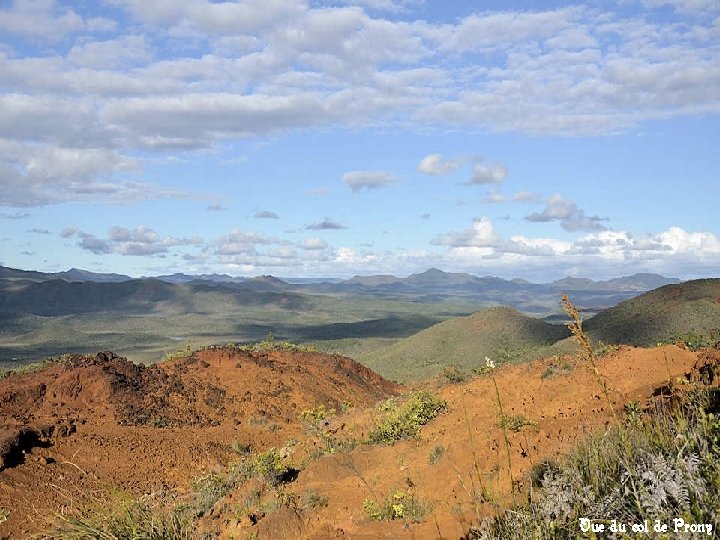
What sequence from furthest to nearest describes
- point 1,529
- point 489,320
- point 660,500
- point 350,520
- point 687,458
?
point 489,320
point 1,529
point 350,520
point 687,458
point 660,500

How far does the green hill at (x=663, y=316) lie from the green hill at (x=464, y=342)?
670cm

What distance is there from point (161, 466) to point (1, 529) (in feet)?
21.7

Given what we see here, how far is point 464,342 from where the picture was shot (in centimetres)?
6431

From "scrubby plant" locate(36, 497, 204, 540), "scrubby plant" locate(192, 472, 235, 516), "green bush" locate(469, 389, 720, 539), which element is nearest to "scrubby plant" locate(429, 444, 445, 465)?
"scrubby plant" locate(192, 472, 235, 516)

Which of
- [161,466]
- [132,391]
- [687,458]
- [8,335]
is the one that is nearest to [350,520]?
[687,458]

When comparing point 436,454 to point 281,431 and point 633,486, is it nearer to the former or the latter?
point 633,486

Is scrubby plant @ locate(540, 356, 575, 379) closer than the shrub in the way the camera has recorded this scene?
No

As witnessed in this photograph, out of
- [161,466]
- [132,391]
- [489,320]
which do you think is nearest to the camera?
[161,466]

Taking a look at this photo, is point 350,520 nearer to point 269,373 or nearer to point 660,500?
point 660,500

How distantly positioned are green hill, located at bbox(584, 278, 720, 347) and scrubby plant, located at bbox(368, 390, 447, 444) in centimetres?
3269

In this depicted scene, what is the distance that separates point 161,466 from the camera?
1773cm

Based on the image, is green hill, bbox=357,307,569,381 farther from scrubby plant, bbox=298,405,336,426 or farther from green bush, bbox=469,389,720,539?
green bush, bbox=469,389,720,539

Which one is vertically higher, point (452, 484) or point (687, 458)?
point (687, 458)

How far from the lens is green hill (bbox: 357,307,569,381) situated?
191 feet
